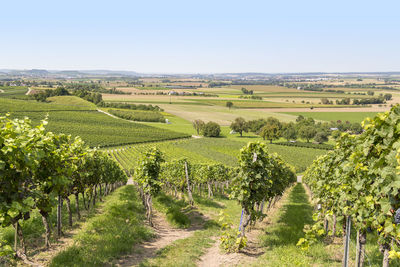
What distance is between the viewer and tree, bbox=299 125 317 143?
332 feet

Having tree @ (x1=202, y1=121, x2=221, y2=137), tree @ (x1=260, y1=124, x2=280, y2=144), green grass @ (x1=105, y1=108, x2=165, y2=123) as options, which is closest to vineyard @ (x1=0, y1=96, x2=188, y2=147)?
tree @ (x1=202, y1=121, x2=221, y2=137)

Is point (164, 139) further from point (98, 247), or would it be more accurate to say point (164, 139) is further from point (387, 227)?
point (387, 227)

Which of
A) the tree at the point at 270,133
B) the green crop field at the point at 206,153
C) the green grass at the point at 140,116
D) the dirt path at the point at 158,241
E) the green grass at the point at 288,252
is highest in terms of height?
the green grass at the point at 288,252

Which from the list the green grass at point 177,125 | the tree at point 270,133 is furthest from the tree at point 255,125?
the green grass at point 177,125

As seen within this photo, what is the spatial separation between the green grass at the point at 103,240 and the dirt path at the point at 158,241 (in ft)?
Answer: 1.15

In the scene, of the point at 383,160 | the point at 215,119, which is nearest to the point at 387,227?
the point at 383,160

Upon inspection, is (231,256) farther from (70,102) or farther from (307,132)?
(70,102)

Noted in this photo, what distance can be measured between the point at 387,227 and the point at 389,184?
0.74 meters

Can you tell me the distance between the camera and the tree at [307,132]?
101062 millimetres

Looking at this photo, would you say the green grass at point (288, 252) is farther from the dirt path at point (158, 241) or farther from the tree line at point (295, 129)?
the tree line at point (295, 129)

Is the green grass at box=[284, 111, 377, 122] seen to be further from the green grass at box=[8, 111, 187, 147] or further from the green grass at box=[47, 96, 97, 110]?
the green grass at box=[47, 96, 97, 110]

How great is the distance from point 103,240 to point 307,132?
100 meters

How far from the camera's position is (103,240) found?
37.0 feet

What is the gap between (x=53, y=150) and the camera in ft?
26.1
